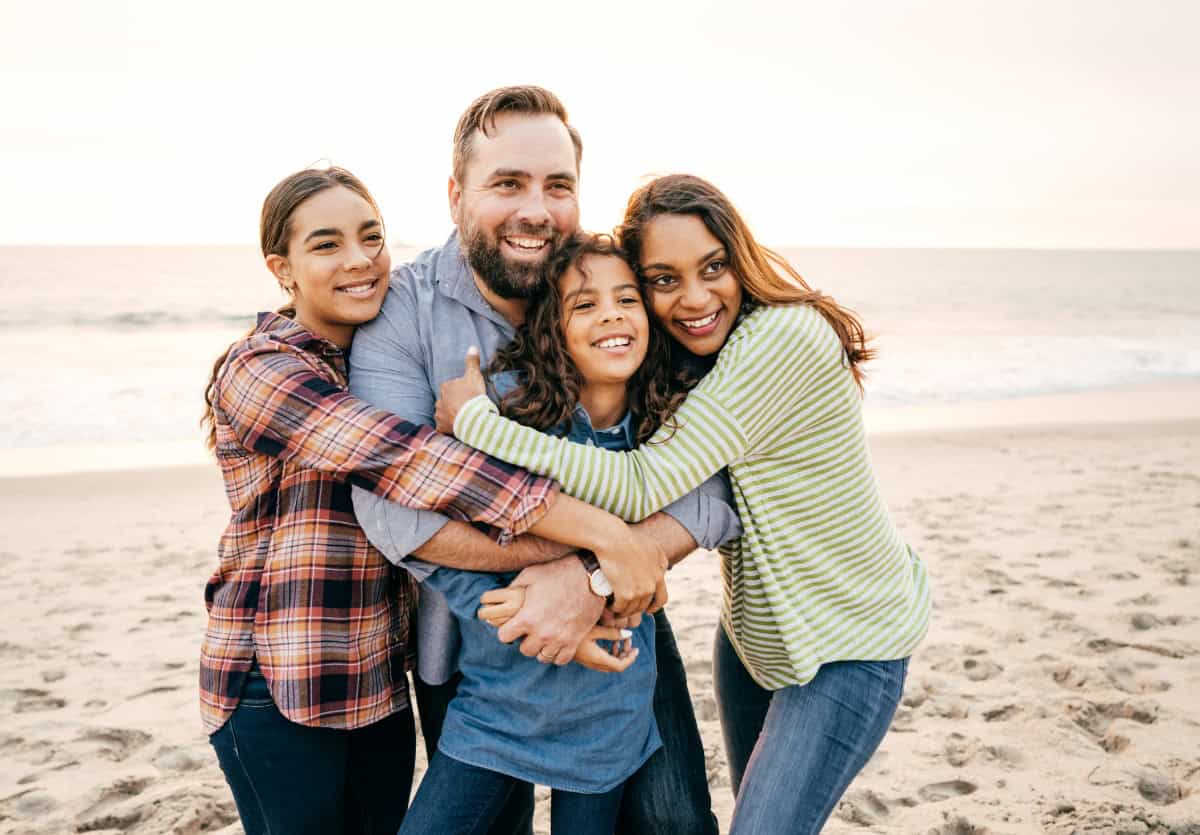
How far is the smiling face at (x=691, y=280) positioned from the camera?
2418 mm

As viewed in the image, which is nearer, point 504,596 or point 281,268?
point 504,596

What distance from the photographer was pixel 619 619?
2.33m

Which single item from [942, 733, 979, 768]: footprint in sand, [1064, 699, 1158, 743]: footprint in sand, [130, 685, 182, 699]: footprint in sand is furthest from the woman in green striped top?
[130, 685, 182, 699]: footprint in sand

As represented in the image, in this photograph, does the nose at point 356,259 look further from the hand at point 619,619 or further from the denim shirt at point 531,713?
the hand at point 619,619

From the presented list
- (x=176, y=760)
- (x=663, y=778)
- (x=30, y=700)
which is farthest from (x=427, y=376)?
(x=30, y=700)

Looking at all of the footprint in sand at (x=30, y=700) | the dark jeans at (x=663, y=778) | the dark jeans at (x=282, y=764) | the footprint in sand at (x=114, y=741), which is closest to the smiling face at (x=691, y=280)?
the dark jeans at (x=663, y=778)

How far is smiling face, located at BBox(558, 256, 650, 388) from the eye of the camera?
Result: 2.43m

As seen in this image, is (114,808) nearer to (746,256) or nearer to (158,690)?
(158,690)

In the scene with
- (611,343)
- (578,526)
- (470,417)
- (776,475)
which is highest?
(611,343)

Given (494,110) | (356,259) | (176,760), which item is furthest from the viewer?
(176,760)

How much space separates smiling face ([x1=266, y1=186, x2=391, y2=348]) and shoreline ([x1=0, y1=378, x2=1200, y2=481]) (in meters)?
7.96

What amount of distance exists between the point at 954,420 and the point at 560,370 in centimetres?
1142

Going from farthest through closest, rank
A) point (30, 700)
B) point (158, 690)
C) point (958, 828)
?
1. point (158, 690)
2. point (30, 700)
3. point (958, 828)

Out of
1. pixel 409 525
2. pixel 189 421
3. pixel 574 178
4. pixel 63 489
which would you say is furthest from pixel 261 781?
pixel 189 421
